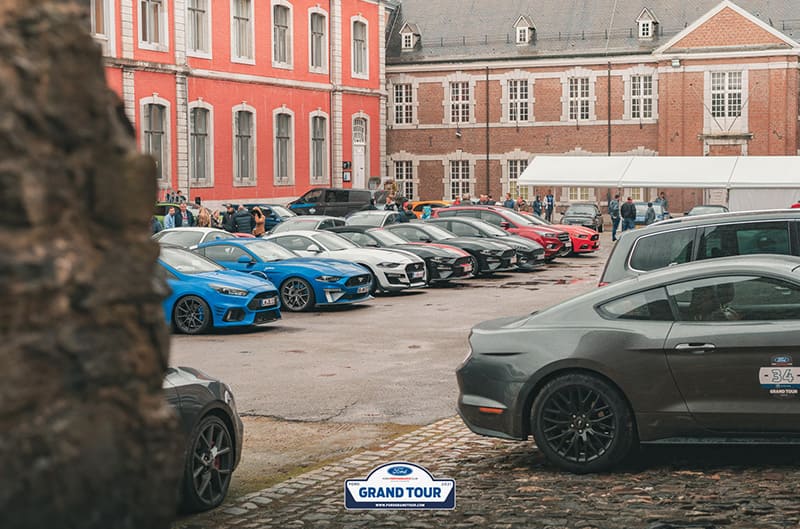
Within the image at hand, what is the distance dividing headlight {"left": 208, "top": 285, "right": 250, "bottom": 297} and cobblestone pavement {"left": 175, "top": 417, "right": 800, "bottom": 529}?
9.60m

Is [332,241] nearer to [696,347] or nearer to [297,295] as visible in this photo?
[297,295]

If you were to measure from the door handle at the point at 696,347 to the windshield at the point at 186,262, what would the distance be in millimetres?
12321

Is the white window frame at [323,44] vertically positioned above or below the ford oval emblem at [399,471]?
above

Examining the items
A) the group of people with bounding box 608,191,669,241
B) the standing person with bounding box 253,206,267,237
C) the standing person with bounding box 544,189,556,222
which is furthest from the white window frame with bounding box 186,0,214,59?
the standing person with bounding box 544,189,556,222

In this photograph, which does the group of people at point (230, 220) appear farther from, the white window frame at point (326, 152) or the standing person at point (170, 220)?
the white window frame at point (326, 152)

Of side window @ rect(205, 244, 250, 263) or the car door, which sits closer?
the car door

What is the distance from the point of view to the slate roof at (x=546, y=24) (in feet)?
211

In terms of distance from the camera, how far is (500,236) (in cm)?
3369

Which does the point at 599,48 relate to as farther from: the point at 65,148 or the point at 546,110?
the point at 65,148

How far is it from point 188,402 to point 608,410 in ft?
9.45

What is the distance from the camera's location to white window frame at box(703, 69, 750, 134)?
61.8 meters

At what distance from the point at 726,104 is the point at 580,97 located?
767cm

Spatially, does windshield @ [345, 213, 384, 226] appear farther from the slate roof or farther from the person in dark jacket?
the slate roof

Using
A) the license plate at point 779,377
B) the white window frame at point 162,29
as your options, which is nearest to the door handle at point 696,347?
the license plate at point 779,377
